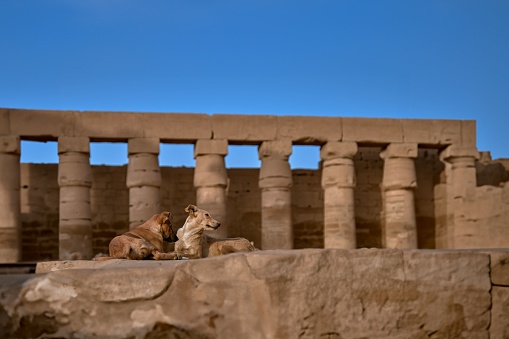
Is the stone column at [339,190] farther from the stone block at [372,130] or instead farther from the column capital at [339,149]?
the stone block at [372,130]

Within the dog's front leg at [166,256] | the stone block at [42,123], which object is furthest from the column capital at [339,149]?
the dog's front leg at [166,256]

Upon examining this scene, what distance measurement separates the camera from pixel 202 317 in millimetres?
3070

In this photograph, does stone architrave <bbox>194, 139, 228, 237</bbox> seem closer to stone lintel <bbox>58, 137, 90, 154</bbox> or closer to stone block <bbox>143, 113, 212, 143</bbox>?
stone block <bbox>143, 113, 212, 143</bbox>

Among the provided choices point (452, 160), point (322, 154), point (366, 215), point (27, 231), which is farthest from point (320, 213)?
point (27, 231)

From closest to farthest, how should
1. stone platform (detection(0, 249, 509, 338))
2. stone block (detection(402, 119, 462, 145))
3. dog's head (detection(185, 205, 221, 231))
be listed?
stone platform (detection(0, 249, 509, 338))
dog's head (detection(185, 205, 221, 231))
stone block (detection(402, 119, 462, 145))

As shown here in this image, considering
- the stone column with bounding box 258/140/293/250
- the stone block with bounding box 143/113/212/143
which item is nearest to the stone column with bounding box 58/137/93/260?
the stone block with bounding box 143/113/212/143

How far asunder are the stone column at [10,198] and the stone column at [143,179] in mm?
2669

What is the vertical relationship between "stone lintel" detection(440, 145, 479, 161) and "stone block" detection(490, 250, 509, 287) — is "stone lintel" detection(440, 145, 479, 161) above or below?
above

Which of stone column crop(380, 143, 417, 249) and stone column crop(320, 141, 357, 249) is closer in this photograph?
stone column crop(320, 141, 357, 249)

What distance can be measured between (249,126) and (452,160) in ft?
18.4

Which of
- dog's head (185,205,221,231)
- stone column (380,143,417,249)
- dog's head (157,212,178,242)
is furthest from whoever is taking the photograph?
stone column (380,143,417,249)

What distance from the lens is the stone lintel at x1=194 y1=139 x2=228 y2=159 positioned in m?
17.9

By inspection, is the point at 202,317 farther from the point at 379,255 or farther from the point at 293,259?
the point at 379,255

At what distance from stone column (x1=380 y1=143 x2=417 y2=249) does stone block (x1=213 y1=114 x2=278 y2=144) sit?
3254 millimetres
